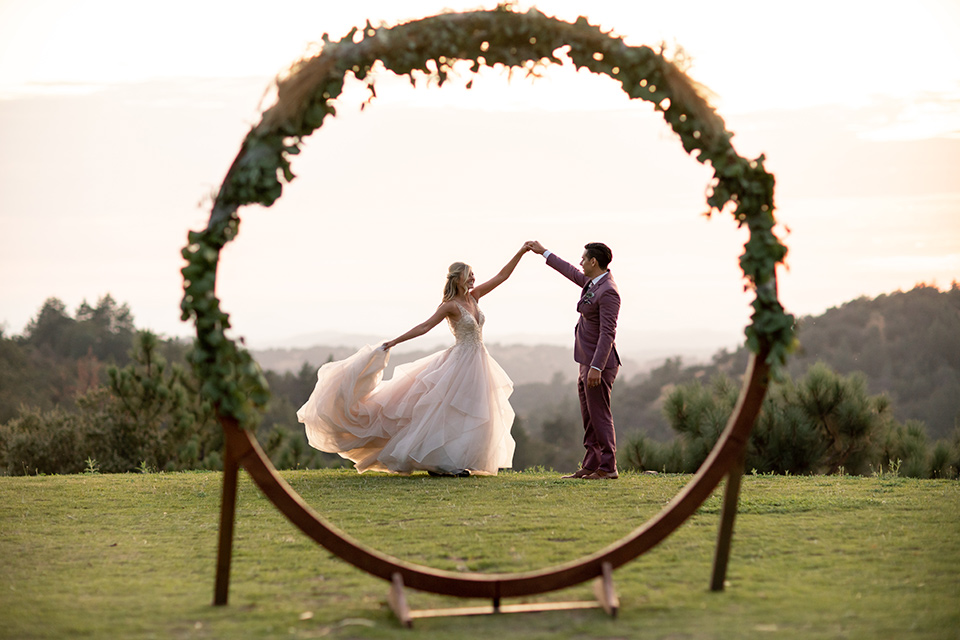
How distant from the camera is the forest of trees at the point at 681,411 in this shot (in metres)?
11.4

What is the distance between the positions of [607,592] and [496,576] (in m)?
0.55

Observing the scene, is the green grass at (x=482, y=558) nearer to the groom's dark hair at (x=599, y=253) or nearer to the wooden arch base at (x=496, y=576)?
the wooden arch base at (x=496, y=576)

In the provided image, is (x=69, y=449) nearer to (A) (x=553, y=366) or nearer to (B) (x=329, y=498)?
(B) (x=329, y=498)

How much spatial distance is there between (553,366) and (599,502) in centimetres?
3114

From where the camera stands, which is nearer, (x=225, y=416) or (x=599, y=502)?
(x=225, y=416)

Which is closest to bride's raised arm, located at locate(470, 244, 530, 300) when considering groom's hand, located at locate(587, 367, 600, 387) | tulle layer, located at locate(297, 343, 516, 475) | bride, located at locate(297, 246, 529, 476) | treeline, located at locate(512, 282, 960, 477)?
bride, located at locate(297, 246, 529, 476)

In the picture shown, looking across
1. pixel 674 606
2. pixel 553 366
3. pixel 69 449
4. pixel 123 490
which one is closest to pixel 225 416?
pixel 674 606

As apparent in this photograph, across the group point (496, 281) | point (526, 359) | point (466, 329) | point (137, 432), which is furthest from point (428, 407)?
point (526, 359)

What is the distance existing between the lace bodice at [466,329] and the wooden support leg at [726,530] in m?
4.69

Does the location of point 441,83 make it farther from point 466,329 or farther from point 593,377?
point 466,329

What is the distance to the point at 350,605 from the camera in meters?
4.25

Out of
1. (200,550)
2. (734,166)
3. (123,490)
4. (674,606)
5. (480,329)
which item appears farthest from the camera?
(480,329)

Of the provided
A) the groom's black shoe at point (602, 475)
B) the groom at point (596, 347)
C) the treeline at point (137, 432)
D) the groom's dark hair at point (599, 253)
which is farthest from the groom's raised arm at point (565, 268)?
the treeline at point (137, 432)

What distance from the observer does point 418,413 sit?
8.62 meters
